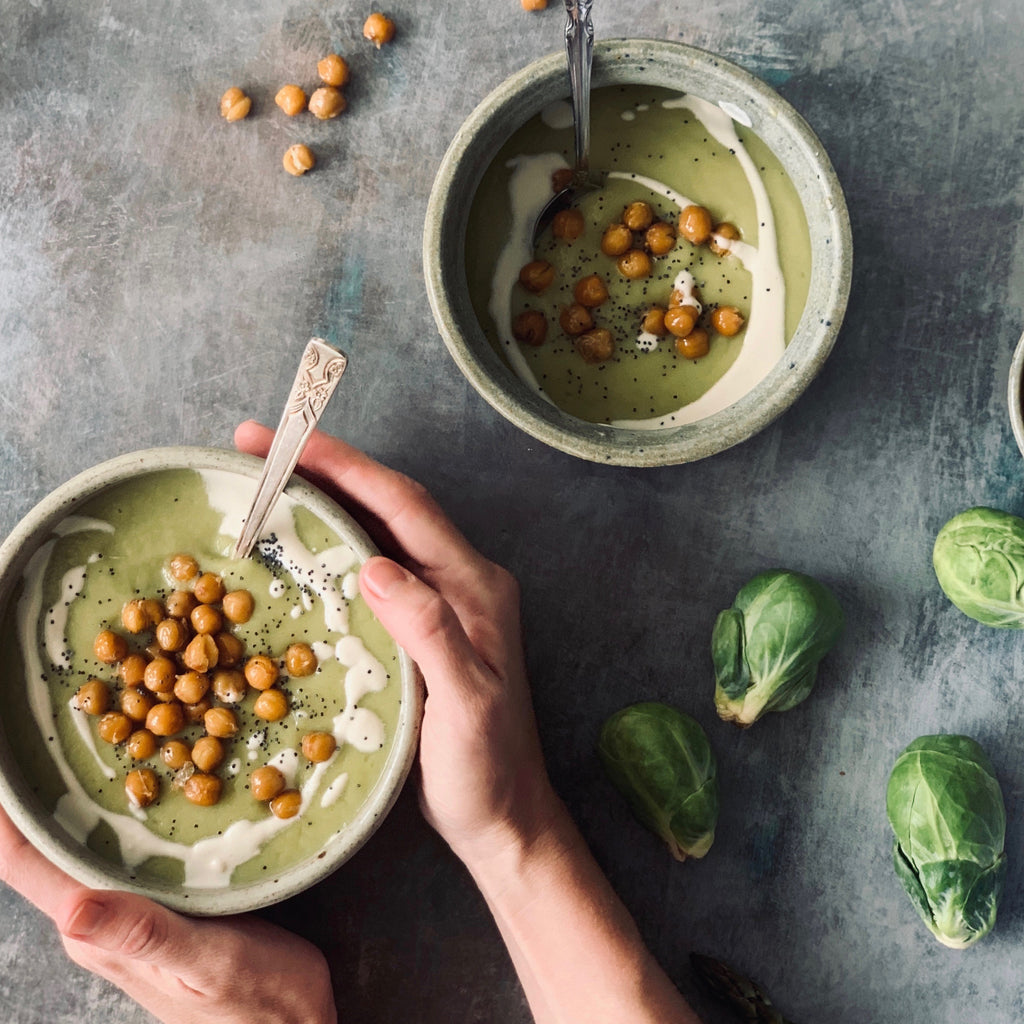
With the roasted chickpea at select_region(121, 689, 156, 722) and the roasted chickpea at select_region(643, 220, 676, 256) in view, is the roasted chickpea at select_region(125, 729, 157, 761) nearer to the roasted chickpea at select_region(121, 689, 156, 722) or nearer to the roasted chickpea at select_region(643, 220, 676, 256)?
the roasted chickpea at select_region(121, 689, 156, 722)

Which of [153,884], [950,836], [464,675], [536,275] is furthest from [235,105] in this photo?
[950,836]

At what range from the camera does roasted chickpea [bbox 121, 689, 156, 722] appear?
4.90 ft

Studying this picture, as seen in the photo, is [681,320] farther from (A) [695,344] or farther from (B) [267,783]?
(B) [267,783]

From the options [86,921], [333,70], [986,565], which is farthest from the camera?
[333,70]

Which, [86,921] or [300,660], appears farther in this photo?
[300,660]

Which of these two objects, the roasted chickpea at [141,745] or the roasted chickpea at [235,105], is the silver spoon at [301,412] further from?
the roasted chickpea at [235,105]

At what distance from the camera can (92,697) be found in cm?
147

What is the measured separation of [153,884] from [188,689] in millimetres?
290

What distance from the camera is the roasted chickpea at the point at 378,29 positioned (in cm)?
169

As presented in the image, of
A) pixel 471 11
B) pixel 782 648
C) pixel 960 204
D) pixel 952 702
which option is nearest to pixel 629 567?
pixel 782 648

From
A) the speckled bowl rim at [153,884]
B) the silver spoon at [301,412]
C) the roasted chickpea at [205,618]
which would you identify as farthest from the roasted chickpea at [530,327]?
the roasted chickpea at [205,618]

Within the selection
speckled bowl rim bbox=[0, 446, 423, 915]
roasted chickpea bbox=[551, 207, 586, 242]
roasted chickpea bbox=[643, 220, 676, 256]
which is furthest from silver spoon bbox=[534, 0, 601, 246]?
speckled bowl rim bbox=[0, 446, 423, 915]

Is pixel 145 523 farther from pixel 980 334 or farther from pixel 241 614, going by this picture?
pixel 980 334

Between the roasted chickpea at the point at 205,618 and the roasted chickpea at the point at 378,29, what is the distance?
1.04 m
